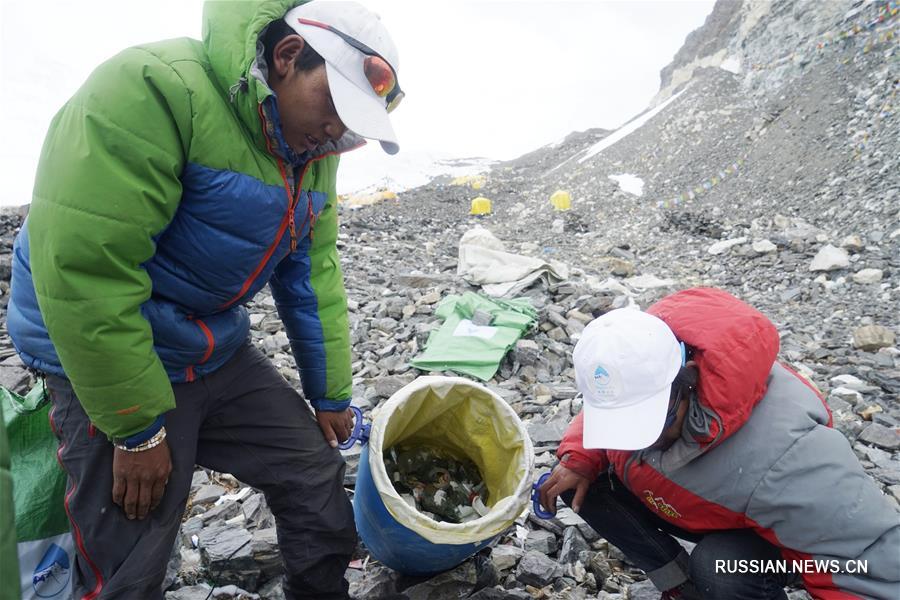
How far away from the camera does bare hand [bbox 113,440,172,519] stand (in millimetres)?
1366

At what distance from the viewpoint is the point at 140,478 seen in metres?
1.39

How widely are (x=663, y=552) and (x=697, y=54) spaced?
26.7 m

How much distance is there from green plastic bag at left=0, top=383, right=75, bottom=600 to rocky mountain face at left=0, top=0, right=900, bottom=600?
0.46 meters

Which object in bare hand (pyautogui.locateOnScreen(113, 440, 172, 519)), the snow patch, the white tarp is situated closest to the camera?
bare hand (pyautogui.locateOnScreen(113, 440, 172, 519))

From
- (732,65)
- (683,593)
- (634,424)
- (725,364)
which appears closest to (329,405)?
(634,424)

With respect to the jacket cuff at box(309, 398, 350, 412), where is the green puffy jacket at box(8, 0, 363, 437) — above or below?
above

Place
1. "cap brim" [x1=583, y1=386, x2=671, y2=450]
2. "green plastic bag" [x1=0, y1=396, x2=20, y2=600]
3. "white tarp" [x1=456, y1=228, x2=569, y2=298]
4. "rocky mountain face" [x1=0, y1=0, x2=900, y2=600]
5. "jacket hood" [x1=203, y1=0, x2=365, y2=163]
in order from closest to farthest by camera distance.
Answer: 1. "green plastic bag" [x1=0, y1=396, x2=20, y2=600]
2. "jacket hood" [x1=203, y1=0, x2=365, y2=163]
3. "cap brim" [x1=583, y1=386, x2=671, y2=450]
4. "rocky mountain face" [x1=0, y1=0, x2=900, y2=600]
5. "white tarp" [x1=456, y1=228, x2=569, y2=298]

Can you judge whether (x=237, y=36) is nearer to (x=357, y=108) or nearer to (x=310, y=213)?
(x=357, y=108)

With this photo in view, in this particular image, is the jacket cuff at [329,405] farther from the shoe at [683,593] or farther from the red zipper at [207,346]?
the shoe at [683,593]

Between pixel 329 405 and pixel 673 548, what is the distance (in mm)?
1276

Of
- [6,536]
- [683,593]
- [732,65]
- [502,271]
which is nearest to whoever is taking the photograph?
[6,536]

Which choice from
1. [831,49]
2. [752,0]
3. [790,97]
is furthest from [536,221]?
[752,0]

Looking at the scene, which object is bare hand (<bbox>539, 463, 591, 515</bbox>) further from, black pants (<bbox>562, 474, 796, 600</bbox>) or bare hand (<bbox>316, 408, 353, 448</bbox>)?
bare hand (<bbox>316, 408, 353, 448</bbox>)

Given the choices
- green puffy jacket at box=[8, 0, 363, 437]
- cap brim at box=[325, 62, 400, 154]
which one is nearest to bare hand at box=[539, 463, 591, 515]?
green puffy jacket at box=[8, 0, 363, 437]
